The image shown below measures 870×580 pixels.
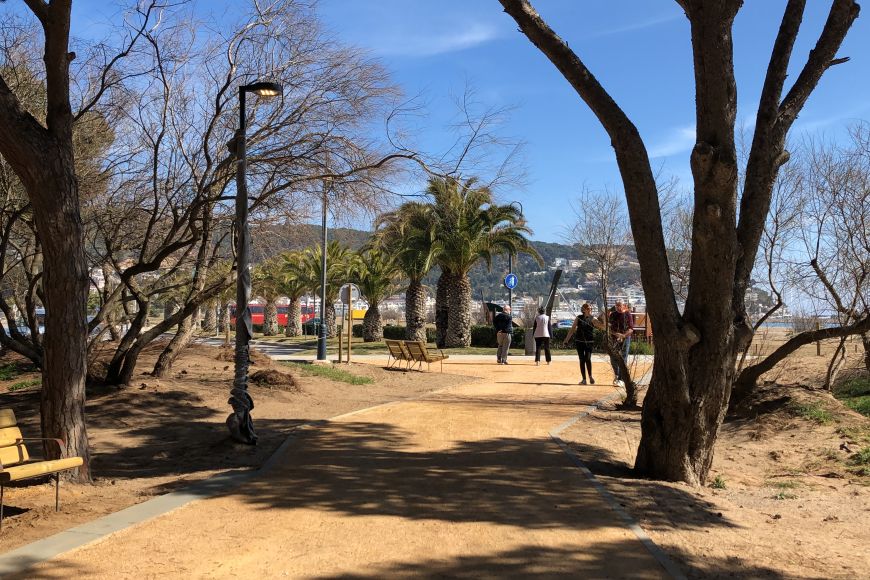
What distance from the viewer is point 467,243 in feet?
98.5

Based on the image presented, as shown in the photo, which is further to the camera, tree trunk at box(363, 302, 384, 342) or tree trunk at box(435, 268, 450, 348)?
tree trunk at box(363, 302, 384, 342)

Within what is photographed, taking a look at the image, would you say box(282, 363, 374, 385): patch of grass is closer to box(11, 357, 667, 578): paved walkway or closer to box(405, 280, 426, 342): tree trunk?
box(11, 357, 667, 578): paved walkway

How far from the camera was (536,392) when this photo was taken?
15.0 metres

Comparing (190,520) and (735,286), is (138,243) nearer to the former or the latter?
(190,520)

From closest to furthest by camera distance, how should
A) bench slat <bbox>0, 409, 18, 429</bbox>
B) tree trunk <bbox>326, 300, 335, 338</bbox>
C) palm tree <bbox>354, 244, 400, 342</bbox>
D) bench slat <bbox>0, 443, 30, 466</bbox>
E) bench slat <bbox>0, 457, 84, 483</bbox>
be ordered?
bench slat <bbox>0, 457, 84, 483</bbox>
bench slat <bbox>0, 443, 30, 466</bbox>
bench slat <bbox>0, 409, 18, 429</bbox>
palm tree <bbox>354, 244, 400, 342</bbox>
tree trunk <bbox>326, 300, 335, 338</bbox>

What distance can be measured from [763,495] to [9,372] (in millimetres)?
15259

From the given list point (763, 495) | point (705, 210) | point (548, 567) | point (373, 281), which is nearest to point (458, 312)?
point (373, 281)

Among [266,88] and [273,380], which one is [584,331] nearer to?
[273,380]

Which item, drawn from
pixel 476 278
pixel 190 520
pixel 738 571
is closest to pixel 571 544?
pixel 738 571

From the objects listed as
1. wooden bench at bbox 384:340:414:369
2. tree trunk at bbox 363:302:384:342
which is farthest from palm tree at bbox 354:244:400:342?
wooden bench at bbox 384:340:414:369

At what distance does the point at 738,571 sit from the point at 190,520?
13.4ft

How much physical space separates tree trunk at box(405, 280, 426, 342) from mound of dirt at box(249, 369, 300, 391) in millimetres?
17830

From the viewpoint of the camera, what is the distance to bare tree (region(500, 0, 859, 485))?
7102mm

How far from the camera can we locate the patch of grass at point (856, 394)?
42.2ft
